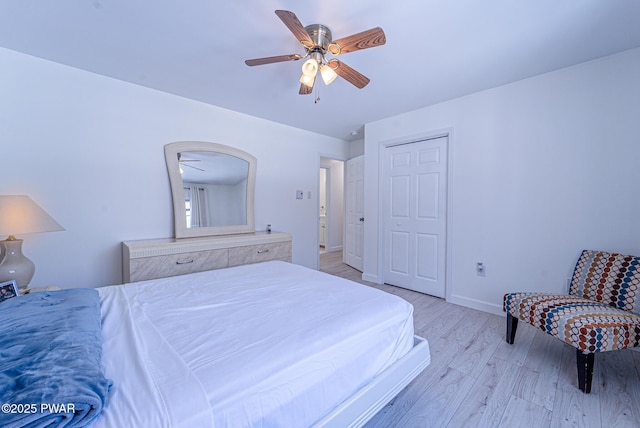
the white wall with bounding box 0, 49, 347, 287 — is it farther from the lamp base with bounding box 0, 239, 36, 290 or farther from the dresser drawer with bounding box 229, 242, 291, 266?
the dresser drawer with bounding box 229, 242, 291, 266

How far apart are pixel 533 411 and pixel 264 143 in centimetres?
361

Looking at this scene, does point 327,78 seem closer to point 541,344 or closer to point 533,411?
point 533,411

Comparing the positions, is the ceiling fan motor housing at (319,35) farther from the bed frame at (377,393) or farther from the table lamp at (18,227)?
the table lamp at (18,227)

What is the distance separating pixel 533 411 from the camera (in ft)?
4.68

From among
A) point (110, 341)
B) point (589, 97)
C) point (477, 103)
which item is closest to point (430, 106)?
point (477, 103)

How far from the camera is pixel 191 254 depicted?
8.36 ft

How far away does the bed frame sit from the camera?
0.97 meters

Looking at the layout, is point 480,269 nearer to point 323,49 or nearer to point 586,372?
point 586,372

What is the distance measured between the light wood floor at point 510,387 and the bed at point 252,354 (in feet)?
1.05

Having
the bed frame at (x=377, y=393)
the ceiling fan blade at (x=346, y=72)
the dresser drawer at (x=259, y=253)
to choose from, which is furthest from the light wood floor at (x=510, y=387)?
the ceiling fan blade at (x=346, y=72)

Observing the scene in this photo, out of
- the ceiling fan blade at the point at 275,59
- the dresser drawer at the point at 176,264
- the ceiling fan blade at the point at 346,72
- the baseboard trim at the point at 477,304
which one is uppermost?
the ceiling fan blade at the point at 275,59

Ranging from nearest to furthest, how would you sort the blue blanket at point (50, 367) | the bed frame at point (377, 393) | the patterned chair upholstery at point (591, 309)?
the blue blanket at point (50, 367) < the bed frame at point (377, 393) < the patterned chair upholstery at point (591, 309)

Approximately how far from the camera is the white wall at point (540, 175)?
2.05m

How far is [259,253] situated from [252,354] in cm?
220
